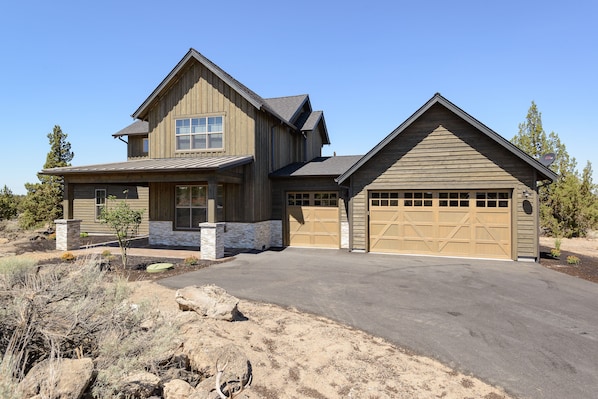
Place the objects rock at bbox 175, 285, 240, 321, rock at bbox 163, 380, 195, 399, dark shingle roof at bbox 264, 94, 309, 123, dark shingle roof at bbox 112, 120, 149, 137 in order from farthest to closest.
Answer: dark shingle roof at bbox 112, 120, 149, 137
dark shingle roof at bbox 264, 94, 309, 123
rock at bbox 175, 285, 240, 321
rock at bbox 163, 380, 195, 399

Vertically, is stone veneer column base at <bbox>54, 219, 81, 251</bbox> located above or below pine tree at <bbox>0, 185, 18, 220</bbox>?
below

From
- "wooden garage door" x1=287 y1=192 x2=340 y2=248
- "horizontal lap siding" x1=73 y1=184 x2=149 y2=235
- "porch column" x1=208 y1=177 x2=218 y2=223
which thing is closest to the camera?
"porch column" x1=208 y1=177 x2=218 y2=223

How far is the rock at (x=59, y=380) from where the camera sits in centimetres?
292

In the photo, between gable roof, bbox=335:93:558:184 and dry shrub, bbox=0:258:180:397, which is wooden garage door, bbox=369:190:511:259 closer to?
gable roof, bbox=335:93:558:184

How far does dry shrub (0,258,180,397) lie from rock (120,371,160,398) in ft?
0.25

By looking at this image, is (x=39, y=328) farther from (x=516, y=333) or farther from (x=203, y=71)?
(x=203, y=71)

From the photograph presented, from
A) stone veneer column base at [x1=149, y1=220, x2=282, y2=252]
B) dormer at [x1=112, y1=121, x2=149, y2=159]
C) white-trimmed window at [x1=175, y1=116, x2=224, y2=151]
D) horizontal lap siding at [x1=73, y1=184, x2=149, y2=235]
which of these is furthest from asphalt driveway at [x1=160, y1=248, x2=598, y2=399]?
dormer at [x1=112, y1=121, x2=149, y2=159]

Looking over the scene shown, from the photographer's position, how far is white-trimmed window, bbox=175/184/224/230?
1553 cm

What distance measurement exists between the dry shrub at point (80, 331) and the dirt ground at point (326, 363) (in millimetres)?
876

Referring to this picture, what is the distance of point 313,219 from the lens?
629 inches

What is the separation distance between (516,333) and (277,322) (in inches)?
170

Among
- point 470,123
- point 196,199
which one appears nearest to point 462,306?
point 470,123

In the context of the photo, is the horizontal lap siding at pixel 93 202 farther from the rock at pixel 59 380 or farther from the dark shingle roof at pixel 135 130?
the rock at pixel 59 380

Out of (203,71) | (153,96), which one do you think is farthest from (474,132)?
(153,96)
